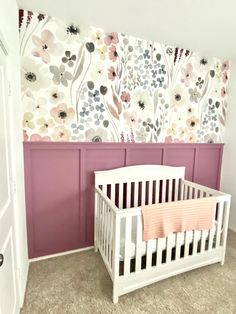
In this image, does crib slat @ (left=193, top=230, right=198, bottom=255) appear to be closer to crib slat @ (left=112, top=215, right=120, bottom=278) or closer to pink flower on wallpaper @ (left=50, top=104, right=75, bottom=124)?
crib slat @ (left=112, top=215, right=120, bottom=278)

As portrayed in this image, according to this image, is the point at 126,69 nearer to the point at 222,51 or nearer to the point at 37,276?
the point at 222,51

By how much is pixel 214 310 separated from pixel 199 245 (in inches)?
23.3

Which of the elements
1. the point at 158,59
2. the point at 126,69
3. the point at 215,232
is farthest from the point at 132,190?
the point at 158,59

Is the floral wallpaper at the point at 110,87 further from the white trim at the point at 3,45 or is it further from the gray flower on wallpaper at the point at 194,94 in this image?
the white trim at the point at 3,45

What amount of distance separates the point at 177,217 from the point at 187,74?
1825 mm

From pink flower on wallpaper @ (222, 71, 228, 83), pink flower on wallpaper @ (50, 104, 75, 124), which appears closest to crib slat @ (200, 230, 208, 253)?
pink flower on wallpaper @ (50, 104, 75, 124)

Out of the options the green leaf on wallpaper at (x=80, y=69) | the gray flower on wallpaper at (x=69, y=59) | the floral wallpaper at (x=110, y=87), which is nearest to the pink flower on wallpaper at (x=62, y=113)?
the floral wallpaper at (x=110, y=87)

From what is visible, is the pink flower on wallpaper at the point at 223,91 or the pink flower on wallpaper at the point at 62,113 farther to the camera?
the pink flower on wallpaper at the point at 223,91

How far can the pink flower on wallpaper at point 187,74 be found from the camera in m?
2.52

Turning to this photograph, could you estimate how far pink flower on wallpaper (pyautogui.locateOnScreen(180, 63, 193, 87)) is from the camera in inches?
99.3

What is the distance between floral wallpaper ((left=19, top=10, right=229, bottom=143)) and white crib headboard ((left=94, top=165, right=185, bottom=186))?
1.14ft

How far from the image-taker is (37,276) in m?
1.87

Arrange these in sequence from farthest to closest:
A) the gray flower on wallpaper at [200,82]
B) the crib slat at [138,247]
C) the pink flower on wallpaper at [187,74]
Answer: the gray flower on wallpaper at [200,82] → the pink flower on wallpaper at [187,74] → the crib slat at [138,247]

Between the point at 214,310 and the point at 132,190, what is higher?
the point at 132,190
